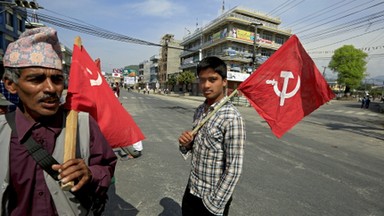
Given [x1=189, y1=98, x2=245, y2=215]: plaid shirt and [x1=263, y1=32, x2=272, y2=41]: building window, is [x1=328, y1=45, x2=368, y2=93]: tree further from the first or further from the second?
[x1=189, y1=98, x2=245, y2=215]: plaid shirt

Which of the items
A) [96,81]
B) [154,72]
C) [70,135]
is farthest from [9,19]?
[154,72]

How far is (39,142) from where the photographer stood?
4.17 feet

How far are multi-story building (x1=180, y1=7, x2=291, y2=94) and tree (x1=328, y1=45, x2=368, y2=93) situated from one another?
17016 mm

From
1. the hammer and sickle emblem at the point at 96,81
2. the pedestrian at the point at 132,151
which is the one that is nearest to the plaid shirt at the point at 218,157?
the hammer and sickle emblem at the point at 96,81

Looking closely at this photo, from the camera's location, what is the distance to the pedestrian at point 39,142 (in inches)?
47.5

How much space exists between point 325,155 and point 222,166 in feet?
Result: 20.3

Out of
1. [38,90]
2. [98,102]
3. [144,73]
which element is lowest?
[98,102]

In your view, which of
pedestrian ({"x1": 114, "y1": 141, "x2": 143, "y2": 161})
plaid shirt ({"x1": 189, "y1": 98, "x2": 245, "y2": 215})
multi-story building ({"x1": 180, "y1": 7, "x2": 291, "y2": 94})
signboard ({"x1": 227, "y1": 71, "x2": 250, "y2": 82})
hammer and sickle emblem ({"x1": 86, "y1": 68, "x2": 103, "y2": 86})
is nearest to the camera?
plaid shirt ({"x1": 189, "y1": 98, "x2": 245, "y2": 215})

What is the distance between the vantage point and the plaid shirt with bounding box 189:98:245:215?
1.85 meters

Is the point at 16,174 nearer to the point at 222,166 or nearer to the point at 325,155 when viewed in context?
the point at 222,166

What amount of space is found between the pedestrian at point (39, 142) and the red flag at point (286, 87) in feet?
6.22

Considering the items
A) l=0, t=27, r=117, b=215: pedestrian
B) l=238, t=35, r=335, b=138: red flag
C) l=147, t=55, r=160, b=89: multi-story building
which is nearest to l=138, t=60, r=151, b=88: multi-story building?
l=147, t=55, r=160, b=89: multi-story building

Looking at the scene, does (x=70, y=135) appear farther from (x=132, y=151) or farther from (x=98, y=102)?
(x=132, y=151)

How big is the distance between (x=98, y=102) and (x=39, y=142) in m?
0.83
